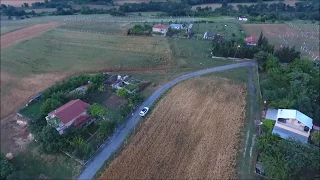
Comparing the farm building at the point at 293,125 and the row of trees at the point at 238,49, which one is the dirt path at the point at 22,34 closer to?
the row of trees at the point at 238,49

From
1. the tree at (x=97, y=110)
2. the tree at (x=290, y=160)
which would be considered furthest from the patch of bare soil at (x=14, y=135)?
the tree at (x=290, y=160)

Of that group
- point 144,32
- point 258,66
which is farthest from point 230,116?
point 144,32

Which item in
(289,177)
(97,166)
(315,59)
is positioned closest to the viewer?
(289,177)

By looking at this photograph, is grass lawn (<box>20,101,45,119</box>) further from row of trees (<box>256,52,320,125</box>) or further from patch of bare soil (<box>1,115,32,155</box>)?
row of trees (<box>256,52,320,125</box>)

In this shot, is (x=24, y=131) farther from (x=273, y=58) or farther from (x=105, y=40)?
(x=273, y=58)

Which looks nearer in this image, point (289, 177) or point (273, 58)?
point (289, 177)

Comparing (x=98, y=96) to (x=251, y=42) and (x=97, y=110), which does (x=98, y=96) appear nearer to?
(x=97, y=110)

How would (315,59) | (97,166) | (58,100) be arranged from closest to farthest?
(97,166)
(58,100)
(315,59)
